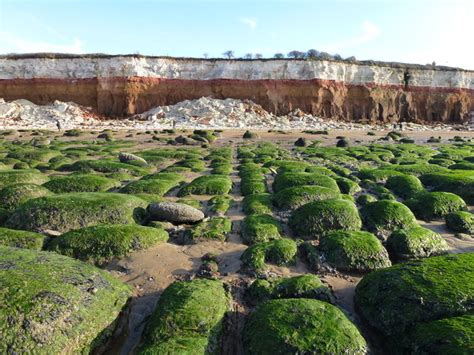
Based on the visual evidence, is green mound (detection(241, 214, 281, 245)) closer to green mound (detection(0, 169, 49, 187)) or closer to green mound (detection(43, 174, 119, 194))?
green mound (detection(43, 174, 119, 194))

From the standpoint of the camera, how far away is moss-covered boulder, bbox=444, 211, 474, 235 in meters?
8.98

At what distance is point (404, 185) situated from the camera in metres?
12.7

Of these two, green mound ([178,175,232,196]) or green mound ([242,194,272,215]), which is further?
green mound ([178,175,232,196])

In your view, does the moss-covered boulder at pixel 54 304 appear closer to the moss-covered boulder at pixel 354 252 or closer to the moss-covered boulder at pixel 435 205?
the moss-covered boulder at pixel 354 252

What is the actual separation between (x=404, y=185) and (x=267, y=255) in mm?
7659

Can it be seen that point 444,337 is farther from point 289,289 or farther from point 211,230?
point 211,230

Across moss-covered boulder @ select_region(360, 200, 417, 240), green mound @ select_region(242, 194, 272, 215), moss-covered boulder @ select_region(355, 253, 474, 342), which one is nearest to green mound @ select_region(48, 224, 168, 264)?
green mound @ select_region(242, 194, 272, 215)

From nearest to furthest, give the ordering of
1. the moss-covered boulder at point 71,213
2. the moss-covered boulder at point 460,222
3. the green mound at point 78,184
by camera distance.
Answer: the moss-covered boulder at point 71,213 → the moss-covered boulder at point 460,222 → the green mound at point 78,184

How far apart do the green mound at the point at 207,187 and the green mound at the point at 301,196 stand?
83.5 inches

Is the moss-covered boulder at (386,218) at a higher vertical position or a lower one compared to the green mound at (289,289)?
higher

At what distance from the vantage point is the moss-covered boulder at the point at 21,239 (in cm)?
712

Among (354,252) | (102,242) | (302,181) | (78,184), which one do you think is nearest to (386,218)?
(354,252)

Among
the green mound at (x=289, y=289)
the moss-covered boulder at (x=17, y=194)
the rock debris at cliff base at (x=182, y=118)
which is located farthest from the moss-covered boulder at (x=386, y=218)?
the rock debris at cliff base at (x=182, y=118)

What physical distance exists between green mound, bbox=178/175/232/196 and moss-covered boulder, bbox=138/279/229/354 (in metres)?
5.94
